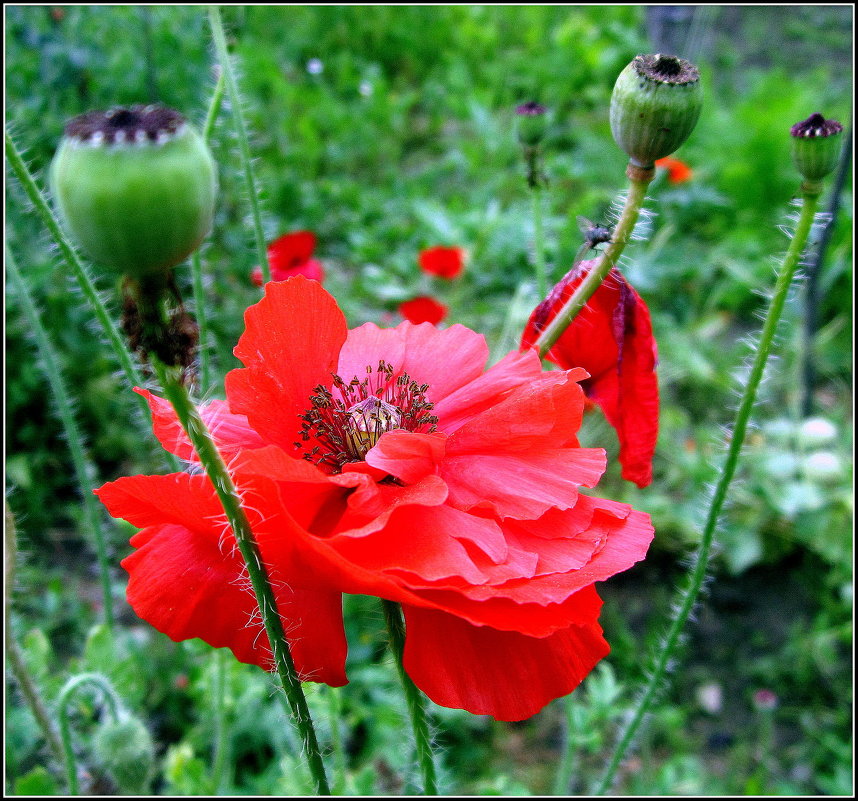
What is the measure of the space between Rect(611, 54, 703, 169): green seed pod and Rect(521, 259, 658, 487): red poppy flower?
0.10 meters

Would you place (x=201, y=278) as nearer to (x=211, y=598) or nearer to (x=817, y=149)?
(x=211, y=598)

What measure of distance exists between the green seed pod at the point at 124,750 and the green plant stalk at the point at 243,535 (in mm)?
437

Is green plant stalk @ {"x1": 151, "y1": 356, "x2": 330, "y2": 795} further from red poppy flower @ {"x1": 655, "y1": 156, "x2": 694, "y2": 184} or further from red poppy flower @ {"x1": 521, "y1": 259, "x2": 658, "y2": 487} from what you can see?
red poppy flower @ {"x1": 655, "y1": 156, "x2": 694, "y2": 184}

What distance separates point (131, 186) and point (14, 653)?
1.82 ft

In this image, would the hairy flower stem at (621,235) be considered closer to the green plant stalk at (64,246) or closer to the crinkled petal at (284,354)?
the crinkled petal at (284,354)

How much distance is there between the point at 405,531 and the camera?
42cm

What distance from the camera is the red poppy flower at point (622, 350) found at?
1.69ft

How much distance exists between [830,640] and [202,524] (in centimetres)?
137

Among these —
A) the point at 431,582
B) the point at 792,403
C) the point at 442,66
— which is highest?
the point at 431,582

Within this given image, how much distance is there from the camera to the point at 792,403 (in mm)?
1889

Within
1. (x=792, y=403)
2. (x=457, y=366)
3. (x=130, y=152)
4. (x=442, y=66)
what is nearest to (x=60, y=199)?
(x=130, y=152)

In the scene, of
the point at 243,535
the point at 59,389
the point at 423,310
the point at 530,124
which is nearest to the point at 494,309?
the point at 423,310

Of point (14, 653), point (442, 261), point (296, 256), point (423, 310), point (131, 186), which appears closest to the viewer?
point (131, 186)

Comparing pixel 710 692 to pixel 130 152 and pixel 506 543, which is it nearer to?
pixel 506 543
